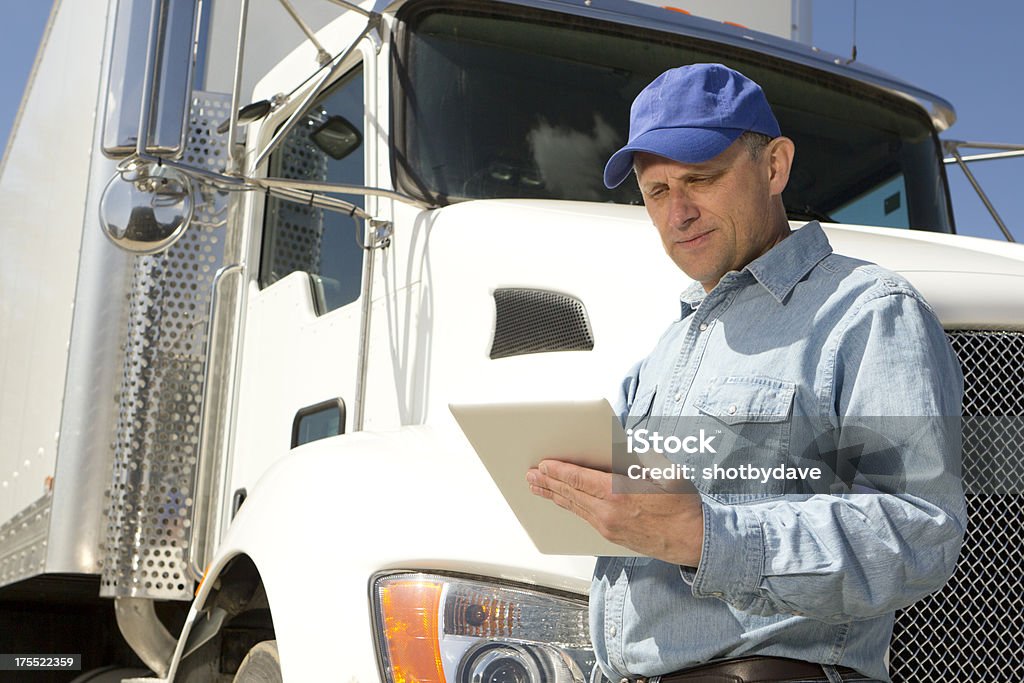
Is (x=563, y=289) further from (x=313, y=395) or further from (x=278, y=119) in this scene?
(x=278, y=119)

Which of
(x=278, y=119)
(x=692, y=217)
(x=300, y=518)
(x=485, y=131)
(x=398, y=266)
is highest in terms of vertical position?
(x=278, y=119)

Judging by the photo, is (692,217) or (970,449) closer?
(692,217)

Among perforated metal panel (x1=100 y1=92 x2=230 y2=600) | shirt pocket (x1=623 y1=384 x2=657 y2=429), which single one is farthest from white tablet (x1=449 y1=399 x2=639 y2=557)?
perforated metal panel (x1=100 y1=92 x2=230 y2=600)

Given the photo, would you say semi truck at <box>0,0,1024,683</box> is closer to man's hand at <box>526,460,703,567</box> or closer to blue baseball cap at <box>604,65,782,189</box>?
blue baseball cap at <box>604,65,782,189</box>

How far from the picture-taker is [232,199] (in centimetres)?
450

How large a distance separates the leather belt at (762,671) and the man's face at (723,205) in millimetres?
634

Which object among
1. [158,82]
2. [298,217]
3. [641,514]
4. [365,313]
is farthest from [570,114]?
[641,514]

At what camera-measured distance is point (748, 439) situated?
1.77 m

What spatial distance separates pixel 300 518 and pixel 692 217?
122 centimetres

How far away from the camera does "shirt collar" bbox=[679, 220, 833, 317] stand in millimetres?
1865

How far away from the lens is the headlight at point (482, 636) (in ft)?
7.39

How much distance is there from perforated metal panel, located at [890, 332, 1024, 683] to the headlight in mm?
592

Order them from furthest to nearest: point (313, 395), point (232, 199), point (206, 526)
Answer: point (232, 199)
point (206, 526)
point (313, 395)

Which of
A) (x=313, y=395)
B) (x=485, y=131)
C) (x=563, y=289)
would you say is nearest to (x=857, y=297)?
(x=563, y=289)
